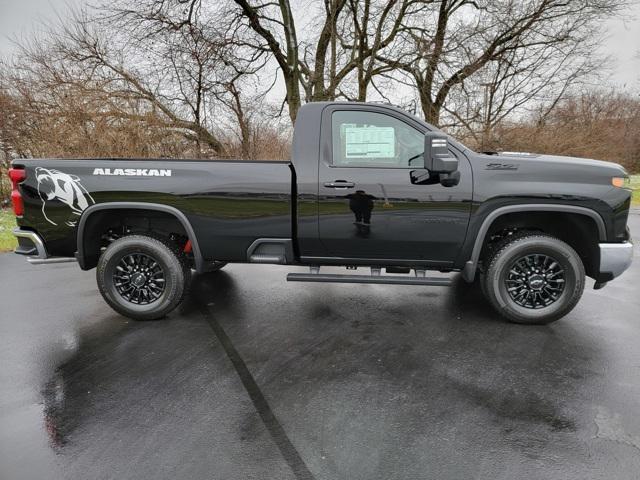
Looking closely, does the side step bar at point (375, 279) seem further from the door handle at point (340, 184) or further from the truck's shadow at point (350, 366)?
the door handle at point (340, 184)

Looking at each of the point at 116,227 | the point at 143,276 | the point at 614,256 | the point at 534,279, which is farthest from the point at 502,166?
the point at 116,227

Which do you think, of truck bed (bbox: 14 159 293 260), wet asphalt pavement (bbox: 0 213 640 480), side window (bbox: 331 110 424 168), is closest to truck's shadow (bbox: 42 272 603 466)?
wet asphalt pavement (bbox: 0 213 640 480)

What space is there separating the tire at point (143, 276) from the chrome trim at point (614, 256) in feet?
13.1

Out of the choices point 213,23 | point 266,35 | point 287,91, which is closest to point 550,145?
point 287,91

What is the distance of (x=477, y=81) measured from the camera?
15.2m

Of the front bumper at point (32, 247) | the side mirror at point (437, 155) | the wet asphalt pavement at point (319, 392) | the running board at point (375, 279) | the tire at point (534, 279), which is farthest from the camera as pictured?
the front bumper at point (32, 247)

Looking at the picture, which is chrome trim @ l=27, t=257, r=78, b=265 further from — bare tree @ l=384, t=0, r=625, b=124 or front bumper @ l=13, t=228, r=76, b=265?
bare tree @ l=384, t=0, r=625, b=124

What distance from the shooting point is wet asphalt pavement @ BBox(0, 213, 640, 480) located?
212 cm

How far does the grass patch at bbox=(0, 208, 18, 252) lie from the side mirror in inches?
314

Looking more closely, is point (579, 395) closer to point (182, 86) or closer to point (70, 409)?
point (70, 409)

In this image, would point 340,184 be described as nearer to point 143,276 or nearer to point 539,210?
point 539,210

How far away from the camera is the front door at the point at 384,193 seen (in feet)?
12.0

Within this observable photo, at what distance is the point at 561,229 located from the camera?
3.98m

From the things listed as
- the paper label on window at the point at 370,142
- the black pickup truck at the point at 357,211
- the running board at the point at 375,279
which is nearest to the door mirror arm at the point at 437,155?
the black pickup truck at the point at 357,211
